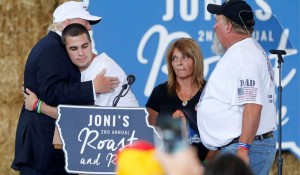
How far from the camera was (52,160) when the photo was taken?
5.68 m

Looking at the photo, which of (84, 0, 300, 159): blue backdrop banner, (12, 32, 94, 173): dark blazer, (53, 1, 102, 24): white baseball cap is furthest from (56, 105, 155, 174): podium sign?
(84, 0, 300, 159): blue backdrop banner

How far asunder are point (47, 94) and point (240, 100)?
1.10m

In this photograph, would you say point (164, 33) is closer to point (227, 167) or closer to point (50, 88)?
point (50, 88)

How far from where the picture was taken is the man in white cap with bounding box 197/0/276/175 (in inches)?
203

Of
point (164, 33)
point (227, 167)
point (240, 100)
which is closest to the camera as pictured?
point (227, 167)

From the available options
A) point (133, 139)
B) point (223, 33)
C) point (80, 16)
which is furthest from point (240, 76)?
point (80, 16)

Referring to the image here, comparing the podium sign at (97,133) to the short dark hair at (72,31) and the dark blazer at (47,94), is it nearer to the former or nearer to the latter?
the dark blazer at (47,94)

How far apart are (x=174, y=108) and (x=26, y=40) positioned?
1.65 m

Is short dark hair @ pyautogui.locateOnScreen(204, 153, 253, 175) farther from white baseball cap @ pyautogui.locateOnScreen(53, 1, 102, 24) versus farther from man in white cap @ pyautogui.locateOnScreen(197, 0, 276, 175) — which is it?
white baseball cap @ pyautogui.locateOnScreen(53, 1, 102, 24)

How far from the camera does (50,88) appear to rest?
5.52 meters

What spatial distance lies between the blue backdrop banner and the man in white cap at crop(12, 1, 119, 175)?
1.16 metres

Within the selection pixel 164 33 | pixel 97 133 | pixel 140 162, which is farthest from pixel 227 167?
pixel 164 33

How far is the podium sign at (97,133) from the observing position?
5.27 m

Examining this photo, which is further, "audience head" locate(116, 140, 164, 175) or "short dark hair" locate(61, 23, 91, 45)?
"short dark hair" locate(61, 23, 91, 45)
